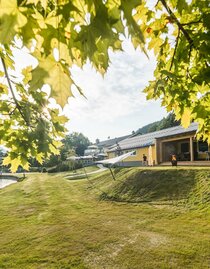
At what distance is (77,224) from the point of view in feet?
42.3

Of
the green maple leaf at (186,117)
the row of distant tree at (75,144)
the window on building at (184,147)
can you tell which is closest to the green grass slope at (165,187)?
the row of distant tree at (75,144)

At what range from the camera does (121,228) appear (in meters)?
11.7

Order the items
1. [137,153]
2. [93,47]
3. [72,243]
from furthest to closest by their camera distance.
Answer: [137,153] → [72,243] → [93,47]

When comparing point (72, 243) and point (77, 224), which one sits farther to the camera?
point (77, 224)

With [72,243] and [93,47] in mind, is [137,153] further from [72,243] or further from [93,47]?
[93,47]

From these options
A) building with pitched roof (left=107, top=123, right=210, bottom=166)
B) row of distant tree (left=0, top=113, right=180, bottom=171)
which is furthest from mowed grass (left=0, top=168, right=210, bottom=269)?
building with pitched roof (left=107, top=123, right=210, bottom=166)

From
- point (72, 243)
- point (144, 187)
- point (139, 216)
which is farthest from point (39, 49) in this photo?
point (144, 187)

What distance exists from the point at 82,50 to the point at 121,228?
1103cm

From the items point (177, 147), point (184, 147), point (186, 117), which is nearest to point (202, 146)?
point (184, 147)

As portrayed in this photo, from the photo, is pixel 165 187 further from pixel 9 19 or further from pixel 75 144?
pixel 75 144

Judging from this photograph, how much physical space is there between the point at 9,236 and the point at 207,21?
38.9 feet

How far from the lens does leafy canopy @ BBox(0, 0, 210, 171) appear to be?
165 centimetres

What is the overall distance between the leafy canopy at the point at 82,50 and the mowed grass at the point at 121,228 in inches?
201

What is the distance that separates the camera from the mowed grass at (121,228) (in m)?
8.41
